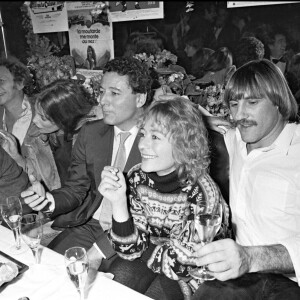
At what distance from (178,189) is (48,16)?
3319 millimetres

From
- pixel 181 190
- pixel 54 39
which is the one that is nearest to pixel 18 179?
pixel 181 190

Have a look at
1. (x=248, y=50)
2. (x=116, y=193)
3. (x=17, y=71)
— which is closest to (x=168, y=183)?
(x=116, y=193)

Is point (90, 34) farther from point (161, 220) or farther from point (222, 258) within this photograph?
point (222, 258)

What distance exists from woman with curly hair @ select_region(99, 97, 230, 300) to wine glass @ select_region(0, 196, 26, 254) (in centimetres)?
38

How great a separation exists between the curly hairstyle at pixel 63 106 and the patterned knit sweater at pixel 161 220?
0.84 metres

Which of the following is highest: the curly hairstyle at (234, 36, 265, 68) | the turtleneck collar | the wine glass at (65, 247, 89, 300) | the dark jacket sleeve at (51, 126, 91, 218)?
the curly hairstyle at (234, 36, 265, 68)

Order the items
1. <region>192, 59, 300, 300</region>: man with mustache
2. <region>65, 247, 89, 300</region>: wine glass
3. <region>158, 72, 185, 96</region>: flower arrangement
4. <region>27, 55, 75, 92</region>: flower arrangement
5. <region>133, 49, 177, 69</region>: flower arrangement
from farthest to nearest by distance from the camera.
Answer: <region>27, 55, 75, 92</region>: flower arrangement < <region>133, 49, 177, 69</region>: flower arrangement < <region>158, 72, 185, 96</region>: flower arrangement < <region>192, 59, 300, 300</region>: man with mustache < <region>65, 247, 89, 300</region>: wine glass

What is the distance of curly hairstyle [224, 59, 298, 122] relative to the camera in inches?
65.3

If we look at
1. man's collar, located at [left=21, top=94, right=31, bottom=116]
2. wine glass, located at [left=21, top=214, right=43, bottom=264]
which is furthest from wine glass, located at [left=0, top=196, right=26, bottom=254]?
man's collar, located at [left=21, top=94, right=31, bottom=116]

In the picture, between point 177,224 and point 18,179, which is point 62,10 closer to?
point 18,179

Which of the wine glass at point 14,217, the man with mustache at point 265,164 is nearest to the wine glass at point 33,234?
the wine glass at point 14,217

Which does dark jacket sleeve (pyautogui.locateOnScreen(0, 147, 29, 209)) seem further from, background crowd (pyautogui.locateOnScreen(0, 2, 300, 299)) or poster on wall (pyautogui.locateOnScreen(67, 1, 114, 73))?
poster on wall (pyautogui.locateOnScreen(67, 1, 114, 73))

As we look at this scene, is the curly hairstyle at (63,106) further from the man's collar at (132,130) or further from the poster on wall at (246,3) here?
the poster on wall at (246,3)

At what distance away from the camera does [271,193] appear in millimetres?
1604
